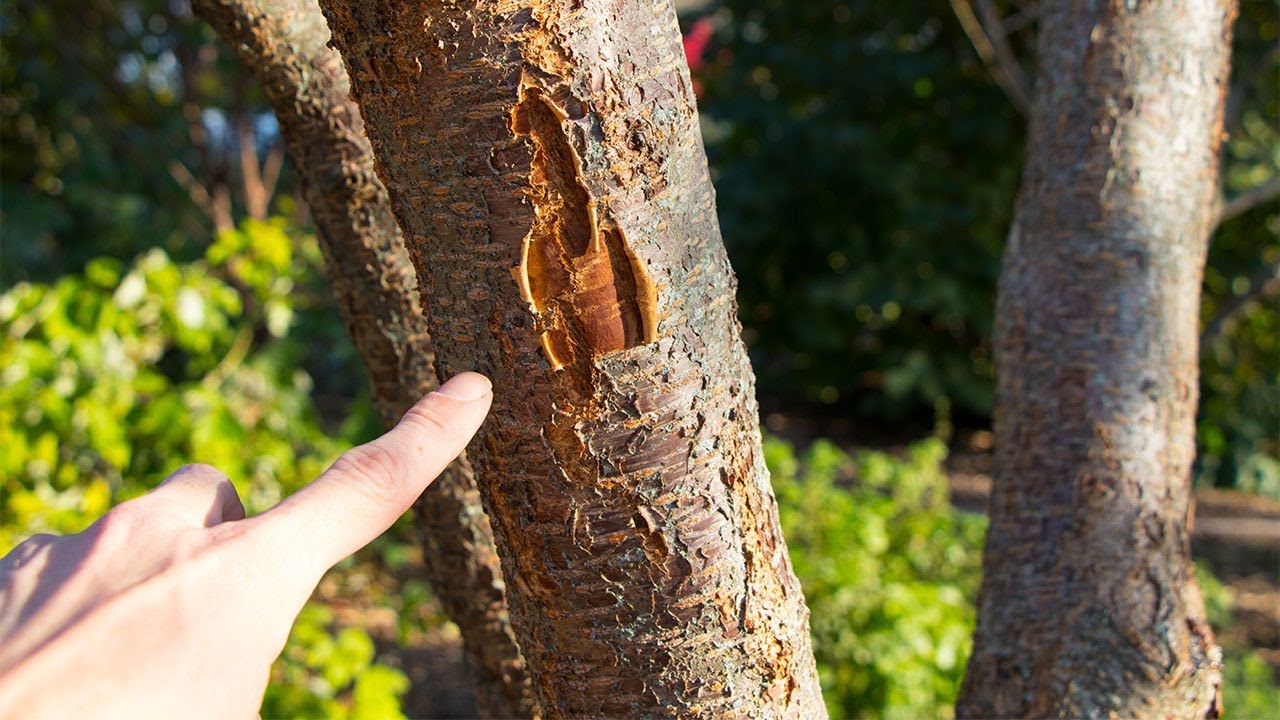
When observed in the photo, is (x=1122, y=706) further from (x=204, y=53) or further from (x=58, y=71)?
(x=58, y=71)

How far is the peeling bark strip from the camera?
32.1 inches

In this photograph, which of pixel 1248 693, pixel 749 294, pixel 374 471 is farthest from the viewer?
pixel 749 294

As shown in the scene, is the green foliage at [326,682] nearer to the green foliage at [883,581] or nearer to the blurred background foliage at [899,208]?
the green foliage at [883,581]

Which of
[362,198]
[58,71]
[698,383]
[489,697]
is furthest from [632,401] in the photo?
[58,71]

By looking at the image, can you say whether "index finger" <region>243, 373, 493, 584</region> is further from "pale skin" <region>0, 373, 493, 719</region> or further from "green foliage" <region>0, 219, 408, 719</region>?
"green foliage" <region>0, 219, 408, 719</region>

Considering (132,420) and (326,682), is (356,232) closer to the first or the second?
(326,682)

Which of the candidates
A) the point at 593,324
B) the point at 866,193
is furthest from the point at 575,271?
the point at 866,193

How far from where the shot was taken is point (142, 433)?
9.78 feet

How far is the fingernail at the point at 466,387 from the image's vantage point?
0.86 metres

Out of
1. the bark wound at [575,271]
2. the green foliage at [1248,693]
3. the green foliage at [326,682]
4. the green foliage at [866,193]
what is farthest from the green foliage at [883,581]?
the green foliage at [866,193]

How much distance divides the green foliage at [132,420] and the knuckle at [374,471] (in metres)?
1.83

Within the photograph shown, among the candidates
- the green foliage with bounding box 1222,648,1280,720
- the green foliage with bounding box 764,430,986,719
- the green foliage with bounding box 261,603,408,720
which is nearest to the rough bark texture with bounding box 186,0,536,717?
the green foliage with bounding box 261,603,408,720

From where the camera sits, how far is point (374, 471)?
2.61 ft

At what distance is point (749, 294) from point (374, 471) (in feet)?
22.7
